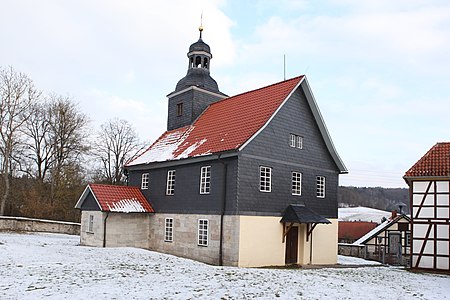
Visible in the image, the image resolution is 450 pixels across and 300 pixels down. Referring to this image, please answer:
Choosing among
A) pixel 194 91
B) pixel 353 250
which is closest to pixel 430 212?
pixel 353 250

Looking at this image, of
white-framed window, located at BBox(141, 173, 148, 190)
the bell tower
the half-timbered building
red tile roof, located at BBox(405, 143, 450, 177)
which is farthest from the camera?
the bell tower

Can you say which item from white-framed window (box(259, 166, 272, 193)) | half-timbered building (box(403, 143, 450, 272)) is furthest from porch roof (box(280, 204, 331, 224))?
half-timbered building (box(403, 143, 450, 272))

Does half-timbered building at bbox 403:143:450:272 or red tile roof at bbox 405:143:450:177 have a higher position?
red tile roof at bbox 405:143:450:177

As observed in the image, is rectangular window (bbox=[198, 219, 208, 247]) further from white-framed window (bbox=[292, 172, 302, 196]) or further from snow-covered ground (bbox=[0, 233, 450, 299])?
white-framed window (bbox=[292, 172, 302, 196])

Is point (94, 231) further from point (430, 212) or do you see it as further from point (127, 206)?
point (430, 212)

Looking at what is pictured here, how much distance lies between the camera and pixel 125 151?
47688 mm

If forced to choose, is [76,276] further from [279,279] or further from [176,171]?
[176,171]

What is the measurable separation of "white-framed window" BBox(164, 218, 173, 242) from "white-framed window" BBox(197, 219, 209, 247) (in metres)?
2.63

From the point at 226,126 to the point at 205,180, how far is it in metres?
3.06

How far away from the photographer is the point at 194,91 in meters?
27.1

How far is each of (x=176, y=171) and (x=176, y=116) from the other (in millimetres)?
5798

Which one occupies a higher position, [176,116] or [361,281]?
[176,116]

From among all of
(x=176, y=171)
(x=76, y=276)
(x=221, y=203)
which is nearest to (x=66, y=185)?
(x=176, y=171)

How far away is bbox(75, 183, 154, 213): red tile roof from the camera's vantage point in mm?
23812
